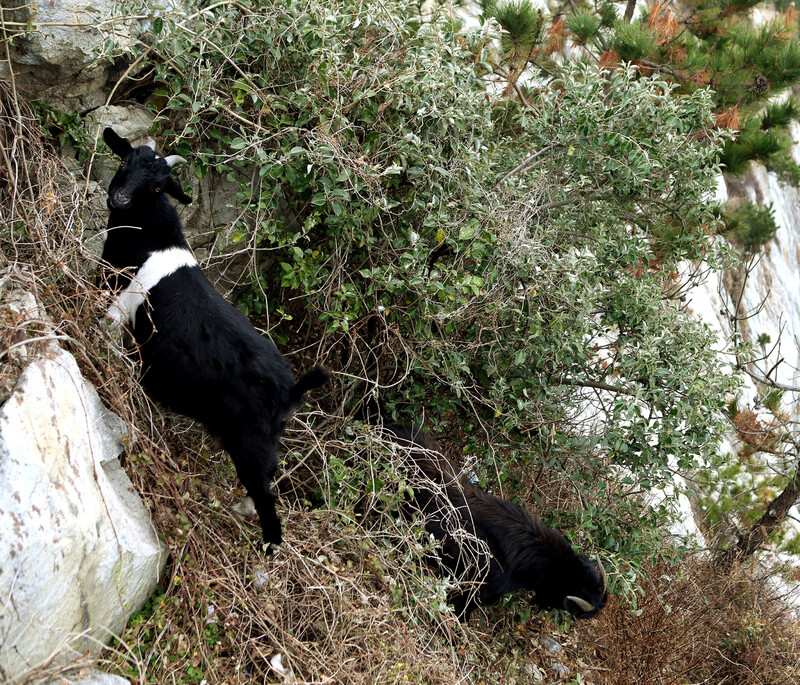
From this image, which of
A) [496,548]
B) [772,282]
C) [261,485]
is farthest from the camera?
[772,282]

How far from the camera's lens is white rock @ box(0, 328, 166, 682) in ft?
8.17

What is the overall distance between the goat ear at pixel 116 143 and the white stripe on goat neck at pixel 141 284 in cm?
62

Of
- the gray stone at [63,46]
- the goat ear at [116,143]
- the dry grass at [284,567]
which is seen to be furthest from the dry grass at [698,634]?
the gray stone at [63,46]

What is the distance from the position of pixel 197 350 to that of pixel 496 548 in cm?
238

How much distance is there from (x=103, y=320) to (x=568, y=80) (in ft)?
11.0

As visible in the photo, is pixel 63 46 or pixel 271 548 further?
pixel 63 46

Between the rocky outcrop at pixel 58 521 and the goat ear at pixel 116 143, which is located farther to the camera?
the goat ear at pixel 116 143

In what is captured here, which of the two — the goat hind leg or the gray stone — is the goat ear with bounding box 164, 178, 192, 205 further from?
the goat hind leg

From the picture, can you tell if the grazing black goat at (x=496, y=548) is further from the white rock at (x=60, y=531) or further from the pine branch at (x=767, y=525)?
the pine branch at (x=767, y=525)

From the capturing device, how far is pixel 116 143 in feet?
12.4

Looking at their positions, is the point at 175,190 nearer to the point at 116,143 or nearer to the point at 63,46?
the point at 116,143

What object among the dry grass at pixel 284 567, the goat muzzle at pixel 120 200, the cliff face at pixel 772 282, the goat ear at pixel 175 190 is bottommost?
the dry grass at pixel 284 567

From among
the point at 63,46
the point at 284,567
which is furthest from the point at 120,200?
the point at 284,567

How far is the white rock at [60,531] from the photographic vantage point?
2.49 m
